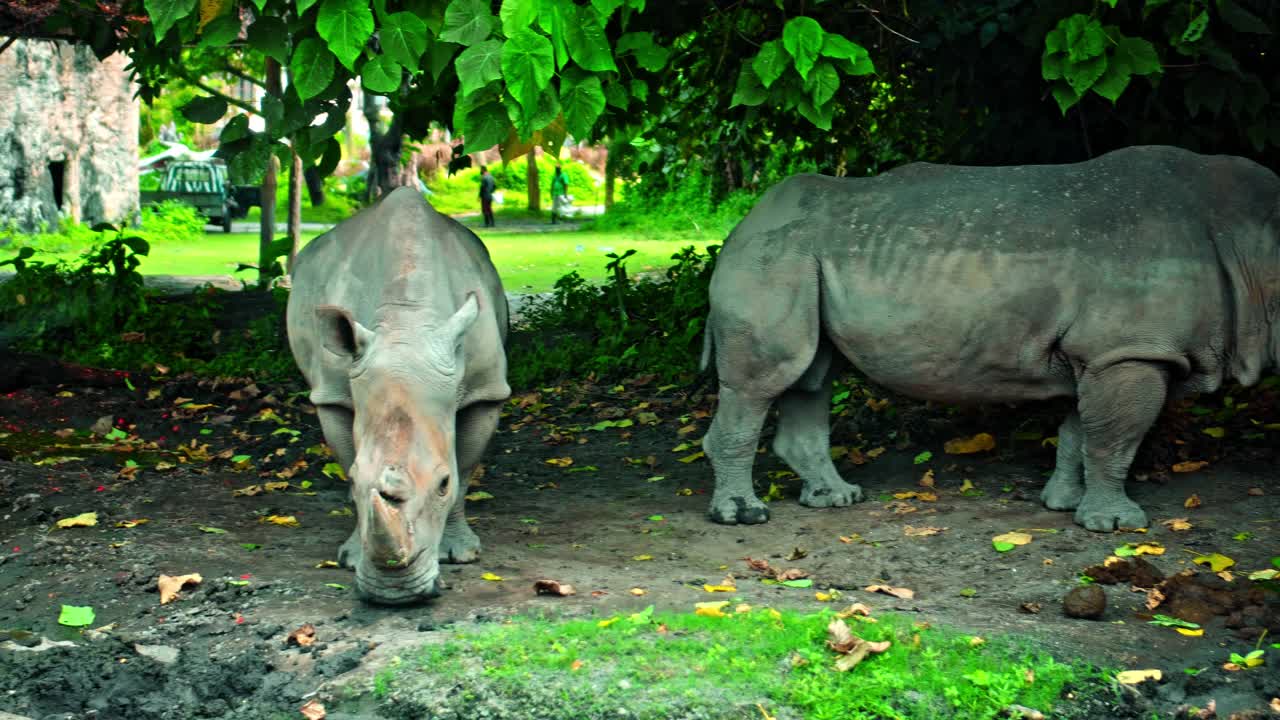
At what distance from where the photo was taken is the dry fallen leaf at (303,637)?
541cm

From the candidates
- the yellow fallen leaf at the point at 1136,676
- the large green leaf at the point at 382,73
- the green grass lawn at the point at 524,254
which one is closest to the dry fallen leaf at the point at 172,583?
the large green leaf at the point at 382,73

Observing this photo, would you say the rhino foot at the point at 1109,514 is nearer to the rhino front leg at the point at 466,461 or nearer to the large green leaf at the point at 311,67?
the rhino front leg at the point at 466,461

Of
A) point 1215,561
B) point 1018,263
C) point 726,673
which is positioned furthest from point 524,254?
point 726,673

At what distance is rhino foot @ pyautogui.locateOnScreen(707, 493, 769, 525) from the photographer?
7480mm

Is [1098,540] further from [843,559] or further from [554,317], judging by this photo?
[554,317]

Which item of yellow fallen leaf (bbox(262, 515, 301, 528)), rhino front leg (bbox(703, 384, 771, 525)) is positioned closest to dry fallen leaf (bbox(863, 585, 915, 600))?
rhino front leg (bbox(703, 384, 771, 525))

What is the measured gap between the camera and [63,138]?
1005 inches

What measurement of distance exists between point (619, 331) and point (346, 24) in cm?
620

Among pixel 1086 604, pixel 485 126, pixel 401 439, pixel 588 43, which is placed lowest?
pixel 1086 604

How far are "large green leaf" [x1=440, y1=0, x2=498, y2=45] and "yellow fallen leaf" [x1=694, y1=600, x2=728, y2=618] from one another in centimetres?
232

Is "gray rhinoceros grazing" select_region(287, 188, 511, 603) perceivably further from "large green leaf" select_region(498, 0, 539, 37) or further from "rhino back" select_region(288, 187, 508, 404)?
"large green leaf" select_region(498, 0, 539, 37)

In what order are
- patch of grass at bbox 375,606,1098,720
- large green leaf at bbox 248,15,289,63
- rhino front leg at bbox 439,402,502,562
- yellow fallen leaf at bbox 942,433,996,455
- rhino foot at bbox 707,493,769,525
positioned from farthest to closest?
yellow fallen leaf at bbox 942,433,996,455 → rhino foot at bbox 707,493,769,525 → rhino front leg at bbox 439,402,502,562 → large green leaf at bbox 248,15,289,63 → patch of grass at bbox 375,606,1098,720

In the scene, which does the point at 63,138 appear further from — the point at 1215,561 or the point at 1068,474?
the point at 1215,561

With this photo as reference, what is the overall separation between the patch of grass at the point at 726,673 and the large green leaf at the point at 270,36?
2638 millimetres
